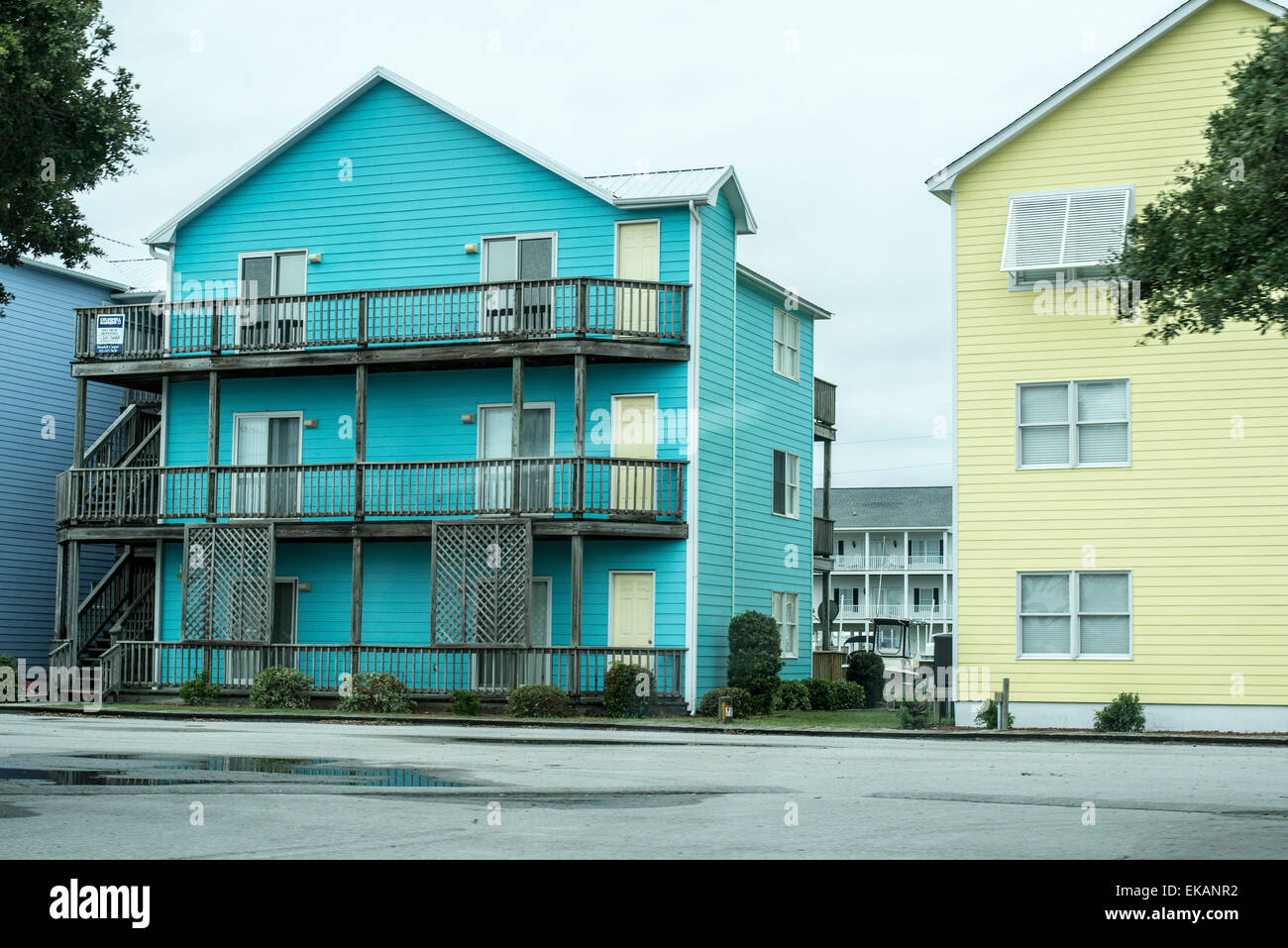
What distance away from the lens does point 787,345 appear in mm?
34906

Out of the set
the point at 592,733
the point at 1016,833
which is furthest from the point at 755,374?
the point at 1016,833

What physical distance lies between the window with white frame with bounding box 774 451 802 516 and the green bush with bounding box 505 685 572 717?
30.2 feet

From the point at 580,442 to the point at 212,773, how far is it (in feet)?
48.3

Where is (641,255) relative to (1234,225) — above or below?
above

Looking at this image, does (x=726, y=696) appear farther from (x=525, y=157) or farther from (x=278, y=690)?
(x=525, y=157)

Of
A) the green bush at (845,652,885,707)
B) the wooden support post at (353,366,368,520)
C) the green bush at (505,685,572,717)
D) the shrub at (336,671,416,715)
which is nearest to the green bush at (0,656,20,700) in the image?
the shrub at (336,671,416,715)

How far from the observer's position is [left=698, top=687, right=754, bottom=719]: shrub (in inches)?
1049

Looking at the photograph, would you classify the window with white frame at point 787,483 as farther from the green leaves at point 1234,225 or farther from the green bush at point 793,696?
the green leaves at point 1234,225

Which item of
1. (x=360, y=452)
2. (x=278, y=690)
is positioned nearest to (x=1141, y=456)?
(x=360, y=452)

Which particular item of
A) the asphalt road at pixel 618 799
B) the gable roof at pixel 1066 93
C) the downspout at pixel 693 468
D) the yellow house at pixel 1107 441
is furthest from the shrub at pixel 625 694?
the gable roof at pixel 1066 93

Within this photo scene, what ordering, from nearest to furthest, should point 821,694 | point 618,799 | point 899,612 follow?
1. point 618,799
2. point 821,694
3. point 899,612

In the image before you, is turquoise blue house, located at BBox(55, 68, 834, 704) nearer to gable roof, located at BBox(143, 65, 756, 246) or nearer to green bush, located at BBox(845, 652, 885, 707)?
gable roof, located at BBox(143, 65, 756, 246)

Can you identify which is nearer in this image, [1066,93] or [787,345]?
[1066,93]

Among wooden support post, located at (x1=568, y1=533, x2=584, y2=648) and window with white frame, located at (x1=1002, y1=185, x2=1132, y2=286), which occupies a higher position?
window with white frame, located at (x1=1002, y1=185, x2=1132, y2=286)
